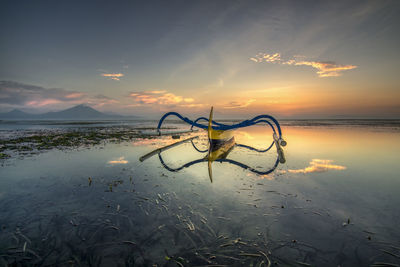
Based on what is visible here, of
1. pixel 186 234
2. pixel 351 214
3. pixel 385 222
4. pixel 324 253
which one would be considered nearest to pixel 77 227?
pixel 186 234

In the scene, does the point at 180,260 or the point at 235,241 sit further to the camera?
the point at 235,241

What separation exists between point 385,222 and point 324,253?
233cm

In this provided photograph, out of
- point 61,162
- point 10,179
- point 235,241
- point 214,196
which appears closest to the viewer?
point 235,241

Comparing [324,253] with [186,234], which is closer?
[324,253]

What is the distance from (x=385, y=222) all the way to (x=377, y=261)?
1752 mm

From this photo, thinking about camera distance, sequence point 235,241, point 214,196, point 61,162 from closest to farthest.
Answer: point 235,241
point 214,196
point 61,162

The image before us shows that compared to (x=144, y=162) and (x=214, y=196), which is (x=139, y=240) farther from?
(x=144, y=162)

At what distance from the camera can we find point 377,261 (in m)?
2.71

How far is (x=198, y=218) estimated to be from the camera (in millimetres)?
3902

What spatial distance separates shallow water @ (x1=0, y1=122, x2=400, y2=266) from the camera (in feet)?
9.25

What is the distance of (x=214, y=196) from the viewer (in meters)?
5.07

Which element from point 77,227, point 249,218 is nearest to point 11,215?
point 77,227

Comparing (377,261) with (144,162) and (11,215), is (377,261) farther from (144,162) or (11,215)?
(144,162)

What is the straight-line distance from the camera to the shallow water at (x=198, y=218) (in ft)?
9.25
